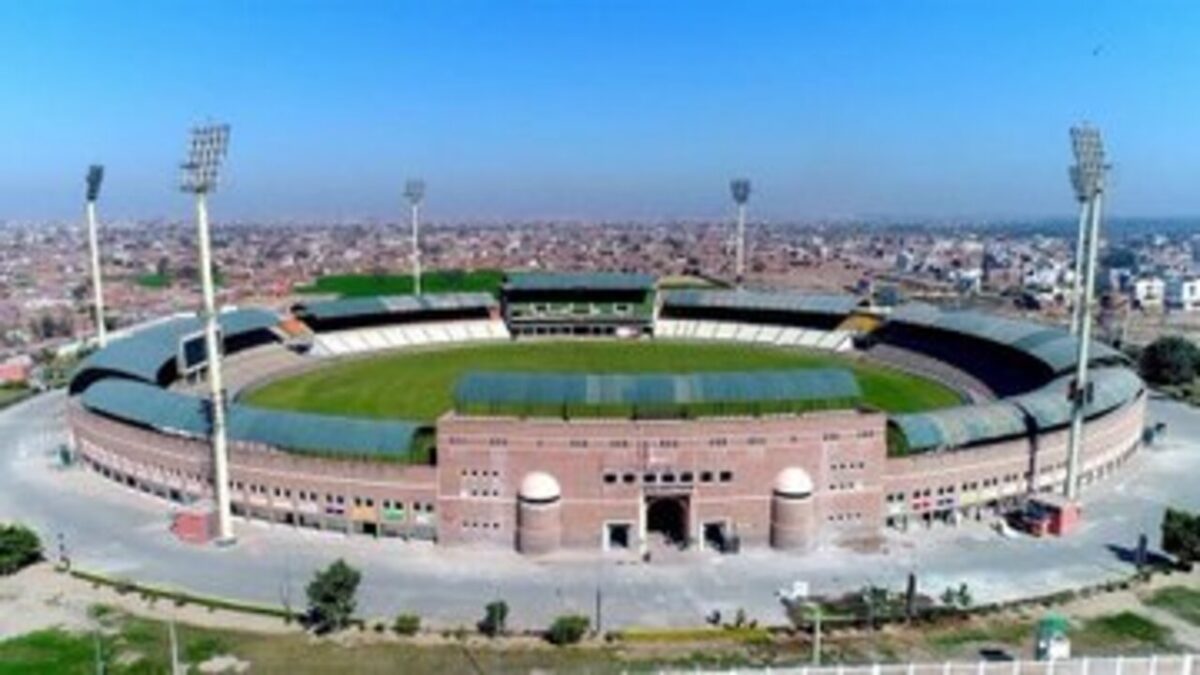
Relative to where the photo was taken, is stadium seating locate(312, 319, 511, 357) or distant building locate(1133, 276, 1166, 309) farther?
distant building locate(1133, 276, 1166, 309)

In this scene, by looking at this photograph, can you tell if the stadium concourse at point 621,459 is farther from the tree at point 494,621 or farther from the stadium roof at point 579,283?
the stadium roof at point 579,283

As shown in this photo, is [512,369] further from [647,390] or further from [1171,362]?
[1171,362]

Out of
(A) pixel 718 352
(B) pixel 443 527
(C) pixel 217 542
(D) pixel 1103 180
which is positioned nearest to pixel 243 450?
(C) pixel 217 542

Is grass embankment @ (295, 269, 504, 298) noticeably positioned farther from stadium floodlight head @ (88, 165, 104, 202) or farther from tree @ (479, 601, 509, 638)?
tree @ (479, 601, 509, 638)

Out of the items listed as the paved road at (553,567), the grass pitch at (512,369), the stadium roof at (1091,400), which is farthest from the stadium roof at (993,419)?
the grass pitch at (512,369)

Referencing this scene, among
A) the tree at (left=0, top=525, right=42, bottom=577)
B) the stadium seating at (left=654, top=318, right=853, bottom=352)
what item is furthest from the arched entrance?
the stadium seating at (left=654, top=318, right=853, bottom=352)

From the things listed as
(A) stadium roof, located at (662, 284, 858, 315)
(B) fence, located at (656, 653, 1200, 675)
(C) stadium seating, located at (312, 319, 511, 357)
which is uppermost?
(A) stadium roof, located at (662, 284, 858, 315)

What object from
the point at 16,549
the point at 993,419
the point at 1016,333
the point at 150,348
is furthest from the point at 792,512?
the point at 150,348
